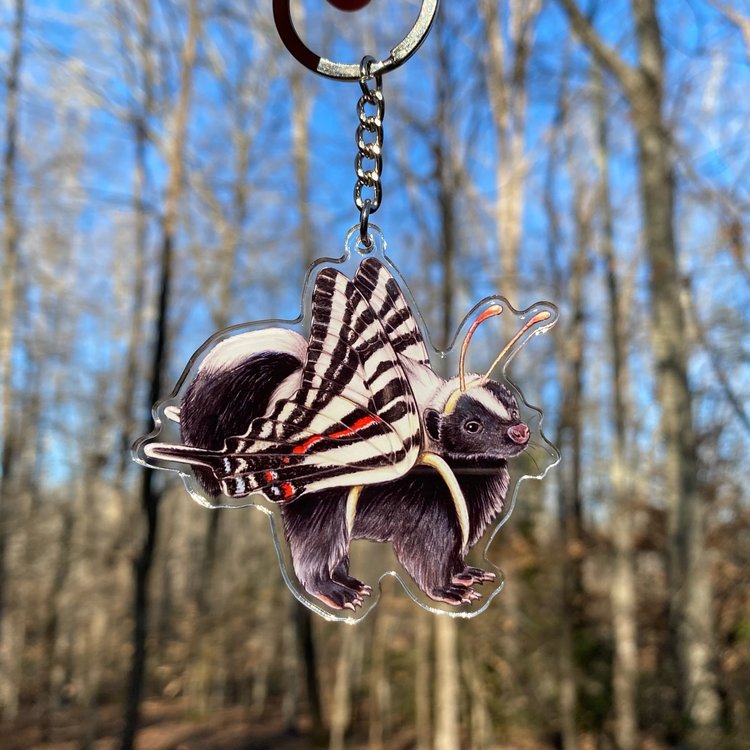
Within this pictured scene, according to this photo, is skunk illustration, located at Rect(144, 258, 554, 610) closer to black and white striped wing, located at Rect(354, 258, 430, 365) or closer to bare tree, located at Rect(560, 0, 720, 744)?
black and white striped wing, located at Rect(354, 258, 430, 365)

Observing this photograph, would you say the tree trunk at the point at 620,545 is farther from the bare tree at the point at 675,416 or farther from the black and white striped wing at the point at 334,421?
the black and white striped wing at the point at 334,421

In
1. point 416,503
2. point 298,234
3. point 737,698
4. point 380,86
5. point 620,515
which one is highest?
point 298,234

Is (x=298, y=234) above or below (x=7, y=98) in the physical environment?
below

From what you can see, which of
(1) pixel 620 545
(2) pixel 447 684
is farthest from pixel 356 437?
(1) pixel 620 545

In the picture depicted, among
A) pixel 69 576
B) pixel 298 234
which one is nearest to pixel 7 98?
pixel 298 234

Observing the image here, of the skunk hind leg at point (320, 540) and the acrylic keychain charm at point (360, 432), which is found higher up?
Result: the acrylic keychain charm at point (360, 432)

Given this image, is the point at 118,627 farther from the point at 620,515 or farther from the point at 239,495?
the point at 239,495

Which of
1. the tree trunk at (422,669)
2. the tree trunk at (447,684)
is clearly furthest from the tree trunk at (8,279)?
the tree trunk at (447,684)
